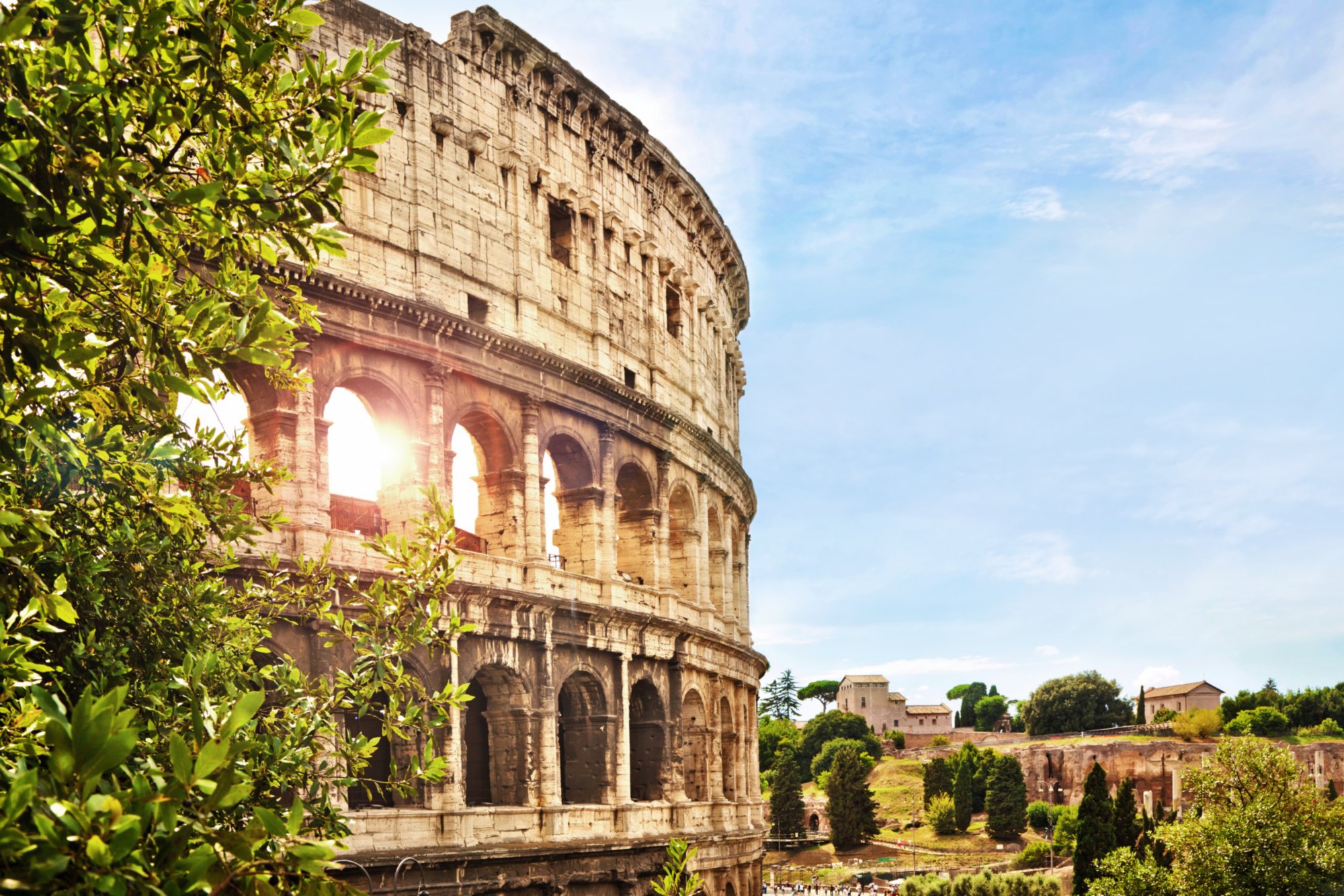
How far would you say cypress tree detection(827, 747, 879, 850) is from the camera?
76250 millimetres

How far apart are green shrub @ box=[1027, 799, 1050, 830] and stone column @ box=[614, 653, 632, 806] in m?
60.9

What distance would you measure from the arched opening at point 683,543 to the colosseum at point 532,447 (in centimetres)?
5

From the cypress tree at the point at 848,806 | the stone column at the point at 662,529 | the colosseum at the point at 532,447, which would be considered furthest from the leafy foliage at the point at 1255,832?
the cypress tree at the point at 848,806

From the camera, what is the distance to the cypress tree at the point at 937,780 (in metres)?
81.3

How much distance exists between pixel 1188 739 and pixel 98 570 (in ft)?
281

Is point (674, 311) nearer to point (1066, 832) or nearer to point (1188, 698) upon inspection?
point (1066, 832)

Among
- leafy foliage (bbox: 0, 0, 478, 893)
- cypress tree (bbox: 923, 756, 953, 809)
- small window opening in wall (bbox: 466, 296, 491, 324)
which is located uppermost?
small window opening in wall (bbox: 466, 296, 491, 324)

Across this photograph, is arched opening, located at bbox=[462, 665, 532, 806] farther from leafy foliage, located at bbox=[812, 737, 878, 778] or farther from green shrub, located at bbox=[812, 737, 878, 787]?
leafy foliage, located at bbox=[812, 737, 878, 778]

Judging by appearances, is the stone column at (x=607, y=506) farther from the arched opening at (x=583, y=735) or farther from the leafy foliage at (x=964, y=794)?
the leafy foliage at (x=964, y=794)

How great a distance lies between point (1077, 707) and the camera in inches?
3831

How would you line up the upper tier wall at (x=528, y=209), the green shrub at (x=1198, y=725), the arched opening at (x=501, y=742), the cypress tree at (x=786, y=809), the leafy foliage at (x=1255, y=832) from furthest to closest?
the green shrub at (x=1198, y=725)
the cypress tree at (x=786, y=809)
the leafy foliage at (x=1255, y=832)
the arched opening at (x=501, y=742)
the upper tier wall at (x=528, y=209)

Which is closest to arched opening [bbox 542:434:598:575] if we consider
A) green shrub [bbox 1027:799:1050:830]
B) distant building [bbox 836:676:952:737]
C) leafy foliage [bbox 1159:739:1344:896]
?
leafy foliage [bbox 1159:739:1344:896]

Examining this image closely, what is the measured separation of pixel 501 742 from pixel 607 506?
4953mm

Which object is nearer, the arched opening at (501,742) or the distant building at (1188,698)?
the arched opening at (501,742)
